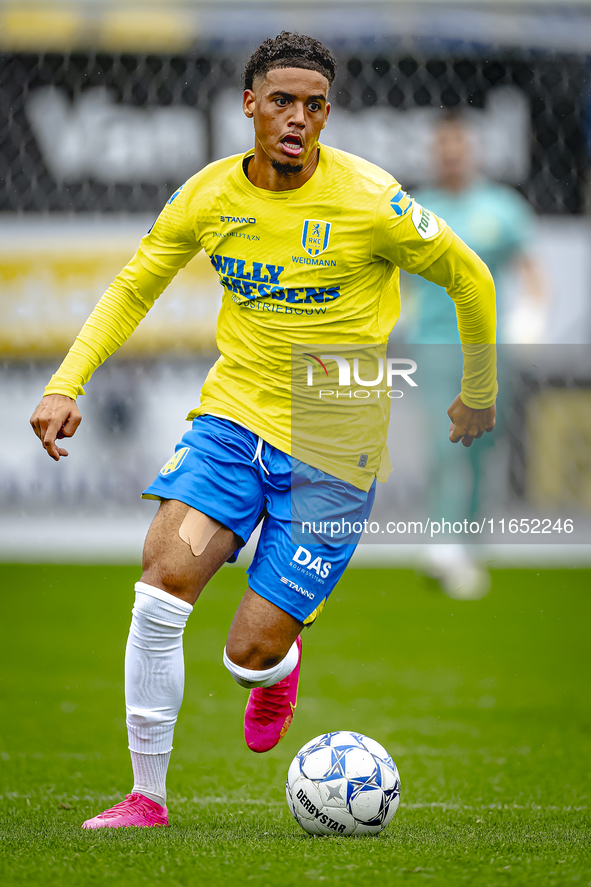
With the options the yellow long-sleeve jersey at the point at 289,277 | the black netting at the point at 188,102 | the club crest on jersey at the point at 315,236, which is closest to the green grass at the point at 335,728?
the yellow long-sleeve jersey at the point at 289,277

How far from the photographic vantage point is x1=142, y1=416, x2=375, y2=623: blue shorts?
114 inches

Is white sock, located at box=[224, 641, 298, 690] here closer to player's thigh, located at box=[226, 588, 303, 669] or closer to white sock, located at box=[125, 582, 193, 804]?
player's thigh, located at box=[226, 588, 303, 669]

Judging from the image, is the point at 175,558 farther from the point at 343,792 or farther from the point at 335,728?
the point at 335,728

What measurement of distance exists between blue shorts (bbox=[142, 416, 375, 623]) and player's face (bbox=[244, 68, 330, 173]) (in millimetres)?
762

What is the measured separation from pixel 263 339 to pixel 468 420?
0.68 meters

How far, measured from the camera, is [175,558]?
2.77 meters

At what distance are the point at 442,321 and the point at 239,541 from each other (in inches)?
148

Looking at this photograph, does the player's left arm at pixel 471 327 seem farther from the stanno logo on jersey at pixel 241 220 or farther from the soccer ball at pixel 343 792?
the soccer ball at pixel 343 792

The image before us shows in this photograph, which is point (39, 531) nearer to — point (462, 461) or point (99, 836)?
point (462, 461)

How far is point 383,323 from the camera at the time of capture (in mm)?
3135

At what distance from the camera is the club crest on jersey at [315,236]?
2928 mm

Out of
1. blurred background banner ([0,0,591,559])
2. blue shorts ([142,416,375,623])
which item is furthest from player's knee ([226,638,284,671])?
blurred background banner ([0,0,591,559])

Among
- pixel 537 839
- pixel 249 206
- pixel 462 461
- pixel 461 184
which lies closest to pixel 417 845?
pixel 537 839

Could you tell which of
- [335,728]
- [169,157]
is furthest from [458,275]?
[169,157]
